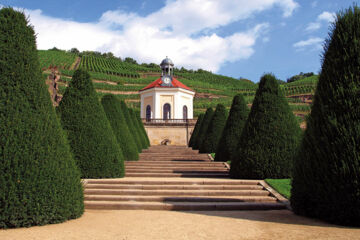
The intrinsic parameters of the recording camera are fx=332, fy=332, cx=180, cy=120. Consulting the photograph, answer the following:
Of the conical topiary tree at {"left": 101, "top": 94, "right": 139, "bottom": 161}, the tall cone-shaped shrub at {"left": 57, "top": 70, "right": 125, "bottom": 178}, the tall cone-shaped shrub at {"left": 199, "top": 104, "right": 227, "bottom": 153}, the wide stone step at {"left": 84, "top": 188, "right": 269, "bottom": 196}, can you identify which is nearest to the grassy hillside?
the tall cone-shaped shrub at {"left": 199, "top": 104, "right": 227, "bottom": 153}

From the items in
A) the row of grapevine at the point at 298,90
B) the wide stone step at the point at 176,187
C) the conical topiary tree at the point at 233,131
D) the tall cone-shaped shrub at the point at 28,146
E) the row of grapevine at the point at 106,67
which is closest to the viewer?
the tall cone-shaped shrub at the point at 28,146

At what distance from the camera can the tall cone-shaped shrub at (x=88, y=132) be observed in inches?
424

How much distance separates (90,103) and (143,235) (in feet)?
21.7

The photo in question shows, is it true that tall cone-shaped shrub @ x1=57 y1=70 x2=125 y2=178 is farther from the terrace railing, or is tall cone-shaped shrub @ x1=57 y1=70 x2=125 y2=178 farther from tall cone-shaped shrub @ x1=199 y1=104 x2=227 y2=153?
the terrace railing

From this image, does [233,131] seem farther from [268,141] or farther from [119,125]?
[119,125]

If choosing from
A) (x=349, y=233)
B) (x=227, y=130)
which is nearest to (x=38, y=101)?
(x=349, y=233)

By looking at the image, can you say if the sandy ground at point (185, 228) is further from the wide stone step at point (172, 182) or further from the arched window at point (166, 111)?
the arched window at point (166, 111)

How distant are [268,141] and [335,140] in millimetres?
4883

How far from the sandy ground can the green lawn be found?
5.82 feet

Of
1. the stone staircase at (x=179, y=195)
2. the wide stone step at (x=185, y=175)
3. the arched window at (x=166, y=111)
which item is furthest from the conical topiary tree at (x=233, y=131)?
the arched window at (x=166, y=111)

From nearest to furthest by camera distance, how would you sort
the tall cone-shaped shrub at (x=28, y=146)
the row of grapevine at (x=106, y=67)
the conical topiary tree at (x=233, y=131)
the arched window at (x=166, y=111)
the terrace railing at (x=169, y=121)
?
the tall cone-shaped shrub at (x=28, y=146), the conical topiary tree at (x=233, y=131), the terrace railing at (x=169, y=121), the arched window at (x=166, y=111), the row of grapevine at (x=106, y=67)

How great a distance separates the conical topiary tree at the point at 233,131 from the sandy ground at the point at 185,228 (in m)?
8.13

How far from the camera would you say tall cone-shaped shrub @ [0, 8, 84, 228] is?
568cm

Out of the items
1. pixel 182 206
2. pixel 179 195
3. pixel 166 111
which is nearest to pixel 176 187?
pixel 179 195
